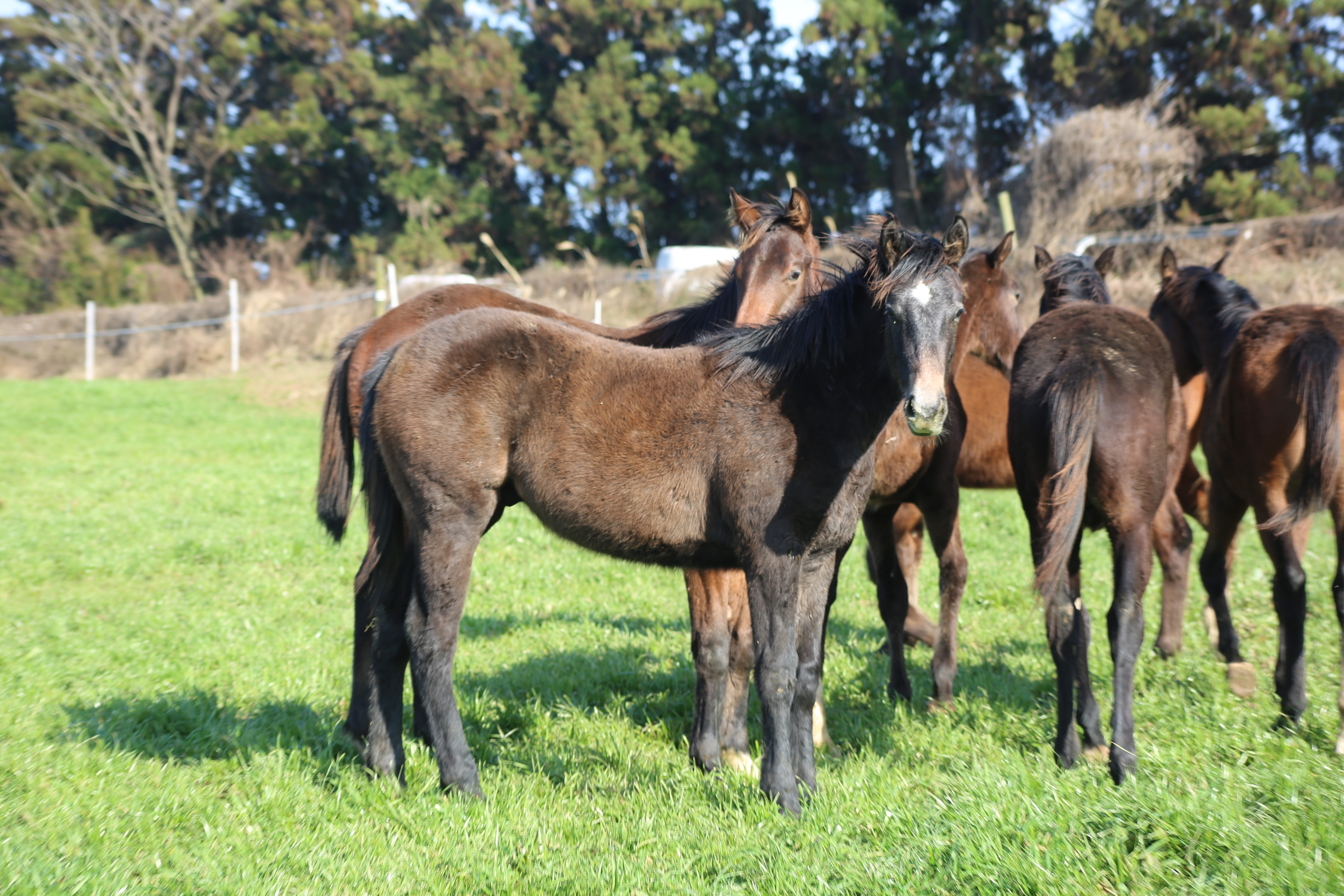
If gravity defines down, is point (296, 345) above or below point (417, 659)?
above

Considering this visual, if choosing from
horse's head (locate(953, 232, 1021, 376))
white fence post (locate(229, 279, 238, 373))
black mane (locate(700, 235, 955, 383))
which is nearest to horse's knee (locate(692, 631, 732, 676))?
black mane (locate(700, 235, 955, 383))

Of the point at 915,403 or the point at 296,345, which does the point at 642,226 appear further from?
the point at 915,403

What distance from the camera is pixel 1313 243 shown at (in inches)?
655

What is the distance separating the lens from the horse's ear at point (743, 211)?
17.9 feet

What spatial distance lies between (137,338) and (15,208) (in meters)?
13.8

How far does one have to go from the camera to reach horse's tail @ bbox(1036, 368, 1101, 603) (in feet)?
12.8

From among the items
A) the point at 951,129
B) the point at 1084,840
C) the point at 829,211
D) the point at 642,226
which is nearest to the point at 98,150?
the point at 642,226

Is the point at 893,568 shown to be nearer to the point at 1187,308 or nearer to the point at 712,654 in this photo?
the point at 712,654

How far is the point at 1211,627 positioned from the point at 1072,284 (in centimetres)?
264

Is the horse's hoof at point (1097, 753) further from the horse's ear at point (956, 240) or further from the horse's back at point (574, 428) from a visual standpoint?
the horse's ear at point (956, 240)

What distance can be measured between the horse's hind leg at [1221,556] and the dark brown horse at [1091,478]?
1398 millimetres

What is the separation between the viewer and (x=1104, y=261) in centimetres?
568

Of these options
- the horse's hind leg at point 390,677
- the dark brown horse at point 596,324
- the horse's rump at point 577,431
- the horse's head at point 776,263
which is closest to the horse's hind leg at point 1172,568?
the horse's head at point 776,263

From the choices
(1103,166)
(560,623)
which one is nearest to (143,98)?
(1103,166)
